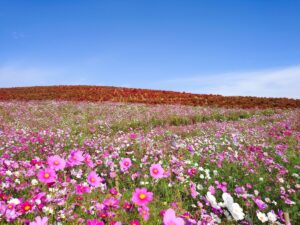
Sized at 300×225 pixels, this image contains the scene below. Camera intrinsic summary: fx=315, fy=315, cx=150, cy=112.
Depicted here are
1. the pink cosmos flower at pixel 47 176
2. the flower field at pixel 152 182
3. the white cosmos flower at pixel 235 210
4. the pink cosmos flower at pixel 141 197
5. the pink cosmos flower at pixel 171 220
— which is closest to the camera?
the pink cosmos flower at pixel 171 220

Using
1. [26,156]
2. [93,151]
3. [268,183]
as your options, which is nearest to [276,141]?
[268,183]

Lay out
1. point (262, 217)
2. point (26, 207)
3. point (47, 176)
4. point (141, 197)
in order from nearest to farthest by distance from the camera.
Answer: point (141, 197), point (26, 207), point (47, 176), point (262, 217)

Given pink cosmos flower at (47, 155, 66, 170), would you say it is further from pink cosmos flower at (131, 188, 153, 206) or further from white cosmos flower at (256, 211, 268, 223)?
white cosmos flower at (256, 211, 268, 223)

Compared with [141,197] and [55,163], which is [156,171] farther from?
[55,163]

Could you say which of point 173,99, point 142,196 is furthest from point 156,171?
point 173,99

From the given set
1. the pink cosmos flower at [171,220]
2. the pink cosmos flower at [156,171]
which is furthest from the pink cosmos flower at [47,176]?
the pink cosmos flower at [171,220]

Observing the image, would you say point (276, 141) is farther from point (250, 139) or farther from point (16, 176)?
point (16, 176)

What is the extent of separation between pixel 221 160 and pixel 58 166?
3664 millimetres

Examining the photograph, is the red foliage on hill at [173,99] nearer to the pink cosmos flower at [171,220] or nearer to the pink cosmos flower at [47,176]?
the pink cosmos flower at [47,176]

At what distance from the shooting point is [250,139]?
793 cm

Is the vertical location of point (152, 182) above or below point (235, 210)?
below

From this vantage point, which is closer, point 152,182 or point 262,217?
point 262,217

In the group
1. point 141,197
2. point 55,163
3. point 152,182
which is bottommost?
point 152,182

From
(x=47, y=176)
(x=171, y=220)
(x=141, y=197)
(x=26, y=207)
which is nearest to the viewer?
(x=171, y=220)
